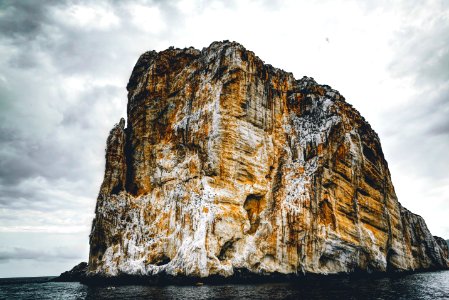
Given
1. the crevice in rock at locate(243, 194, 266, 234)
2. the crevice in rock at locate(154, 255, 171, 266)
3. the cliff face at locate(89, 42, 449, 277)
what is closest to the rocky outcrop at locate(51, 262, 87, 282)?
the cliff face at locate(89, 42, 449, 277)

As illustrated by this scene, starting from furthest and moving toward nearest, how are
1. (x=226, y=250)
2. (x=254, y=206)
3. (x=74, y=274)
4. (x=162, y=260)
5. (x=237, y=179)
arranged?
(x=74, y=274), (x=254, y=206), (x=237, y=179), (x=162, y=260), (x=226, y=250)

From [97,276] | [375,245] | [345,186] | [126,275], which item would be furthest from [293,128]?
[97,276]

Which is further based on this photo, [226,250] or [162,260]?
[162,260]

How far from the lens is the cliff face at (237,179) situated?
47875 mm

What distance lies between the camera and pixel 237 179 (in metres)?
50.3

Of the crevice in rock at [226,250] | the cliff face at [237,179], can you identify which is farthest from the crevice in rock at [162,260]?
the crevice in rock at [226,250]

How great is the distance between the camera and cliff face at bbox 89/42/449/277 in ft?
157

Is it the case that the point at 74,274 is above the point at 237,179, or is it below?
below

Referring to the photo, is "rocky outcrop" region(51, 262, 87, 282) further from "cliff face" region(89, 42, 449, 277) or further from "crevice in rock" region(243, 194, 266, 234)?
"crevice in rock" region(243, 194, 266, 234)

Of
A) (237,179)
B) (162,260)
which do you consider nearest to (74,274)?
(162,260)

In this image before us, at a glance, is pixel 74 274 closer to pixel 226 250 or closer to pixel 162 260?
pixel 162 260

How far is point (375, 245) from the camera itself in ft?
185

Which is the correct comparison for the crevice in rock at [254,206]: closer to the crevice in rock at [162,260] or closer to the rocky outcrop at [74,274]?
the crevice in rock at [162,260]

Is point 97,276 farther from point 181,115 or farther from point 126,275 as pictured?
point 181,115
